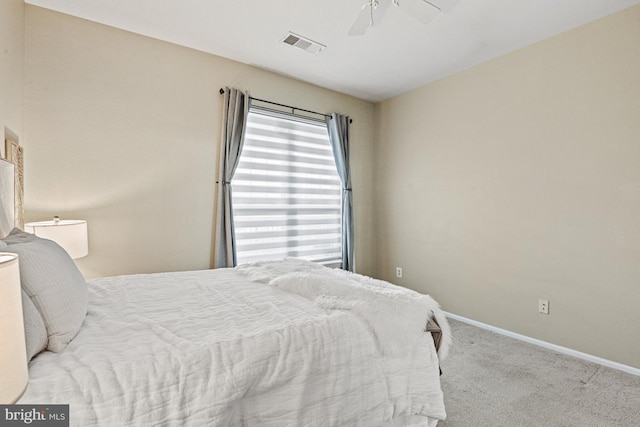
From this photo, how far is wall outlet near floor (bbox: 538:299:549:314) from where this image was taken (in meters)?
2.81

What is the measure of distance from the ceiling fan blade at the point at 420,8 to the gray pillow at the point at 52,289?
2150mm

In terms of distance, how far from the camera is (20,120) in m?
2.29

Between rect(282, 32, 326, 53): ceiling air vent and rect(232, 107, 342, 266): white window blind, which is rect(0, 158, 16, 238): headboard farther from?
rect(282, 32, 326, 53): ceiling air vent

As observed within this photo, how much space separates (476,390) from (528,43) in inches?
117

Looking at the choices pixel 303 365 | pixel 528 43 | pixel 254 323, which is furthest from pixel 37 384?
pixel 528 43

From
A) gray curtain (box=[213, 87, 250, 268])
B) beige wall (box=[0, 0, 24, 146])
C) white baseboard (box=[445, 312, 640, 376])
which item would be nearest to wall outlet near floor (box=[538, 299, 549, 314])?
white baseboard (box=[445, 312, 640, 376])

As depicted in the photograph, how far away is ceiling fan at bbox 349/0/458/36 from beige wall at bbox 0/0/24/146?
2088 millimetres

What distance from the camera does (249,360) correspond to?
113 centimetres

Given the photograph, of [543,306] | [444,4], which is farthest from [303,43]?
[543,306]

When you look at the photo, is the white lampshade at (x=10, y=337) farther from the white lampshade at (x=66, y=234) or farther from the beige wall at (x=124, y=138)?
the beige wall at (x=124, y=138)

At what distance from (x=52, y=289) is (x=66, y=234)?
1.24m

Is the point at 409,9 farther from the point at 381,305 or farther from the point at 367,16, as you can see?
the point at 381,305

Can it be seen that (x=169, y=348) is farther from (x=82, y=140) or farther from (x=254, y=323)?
(x=82, y=140)

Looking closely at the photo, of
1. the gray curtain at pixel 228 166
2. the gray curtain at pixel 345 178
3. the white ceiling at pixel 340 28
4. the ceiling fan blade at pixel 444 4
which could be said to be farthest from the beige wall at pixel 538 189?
the gray curtain at pixel 228 166
